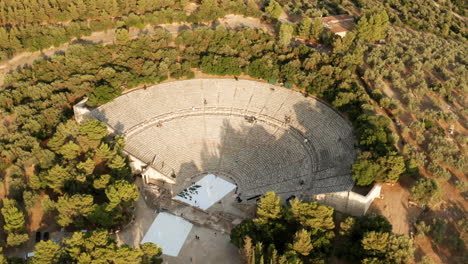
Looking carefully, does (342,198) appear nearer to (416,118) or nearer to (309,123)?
(309,123)

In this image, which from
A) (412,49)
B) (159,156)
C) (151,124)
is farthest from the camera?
(412,49)

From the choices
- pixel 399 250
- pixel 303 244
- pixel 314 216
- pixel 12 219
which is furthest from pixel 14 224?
pixel 399 250

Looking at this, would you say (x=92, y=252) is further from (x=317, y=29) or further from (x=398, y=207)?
(x=317, y=29)

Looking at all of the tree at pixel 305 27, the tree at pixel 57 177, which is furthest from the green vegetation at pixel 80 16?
the tree at pixel 57 177

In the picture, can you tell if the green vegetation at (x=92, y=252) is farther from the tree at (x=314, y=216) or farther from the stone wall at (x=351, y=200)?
the stone wall at (x=351, y=200)

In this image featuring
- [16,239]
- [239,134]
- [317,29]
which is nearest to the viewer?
[16,239]

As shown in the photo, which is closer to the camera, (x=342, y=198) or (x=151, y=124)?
(x=342, y=198)

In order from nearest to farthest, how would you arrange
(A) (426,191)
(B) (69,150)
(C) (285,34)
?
(A) (426,191)
(B) (69,150)
(C) (285,34)

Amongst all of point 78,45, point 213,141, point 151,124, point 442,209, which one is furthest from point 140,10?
point 442,209
